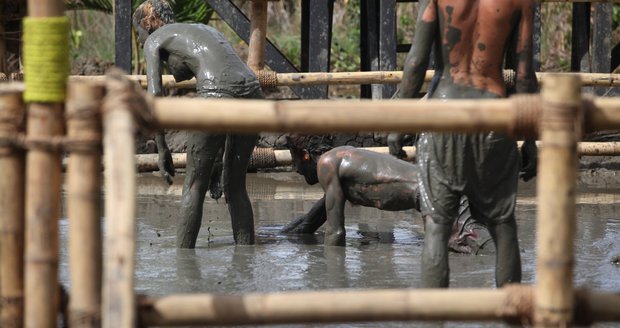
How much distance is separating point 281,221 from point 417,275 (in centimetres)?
230

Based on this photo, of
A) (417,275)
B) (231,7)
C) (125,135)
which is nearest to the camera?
(125,135)

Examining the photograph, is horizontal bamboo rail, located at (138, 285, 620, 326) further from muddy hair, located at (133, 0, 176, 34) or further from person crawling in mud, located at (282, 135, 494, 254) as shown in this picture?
muddy hair, located at (133, 0, 176, 34)

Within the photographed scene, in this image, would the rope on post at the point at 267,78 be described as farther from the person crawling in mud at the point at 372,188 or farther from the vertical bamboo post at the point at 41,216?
the vertical bamboo post at the point at 41,216

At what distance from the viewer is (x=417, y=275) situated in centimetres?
698

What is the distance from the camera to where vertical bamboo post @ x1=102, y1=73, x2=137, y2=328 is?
398 cm

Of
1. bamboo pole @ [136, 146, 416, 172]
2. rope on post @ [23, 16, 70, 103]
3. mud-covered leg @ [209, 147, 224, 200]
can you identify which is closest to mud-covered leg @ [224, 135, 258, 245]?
mud-covered leg @ [209, 147, 224, 200]

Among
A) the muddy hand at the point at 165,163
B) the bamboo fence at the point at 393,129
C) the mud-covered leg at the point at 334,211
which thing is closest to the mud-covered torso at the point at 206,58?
the muddy hand at the point at 165,163

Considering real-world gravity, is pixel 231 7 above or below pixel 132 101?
above

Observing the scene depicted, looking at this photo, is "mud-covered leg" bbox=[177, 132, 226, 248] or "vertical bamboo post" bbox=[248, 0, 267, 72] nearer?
"mud-covered leg" bbox=[177, 132, 226, 248]

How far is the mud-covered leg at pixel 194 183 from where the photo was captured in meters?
7.70

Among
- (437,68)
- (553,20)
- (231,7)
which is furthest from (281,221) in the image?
(553,20)

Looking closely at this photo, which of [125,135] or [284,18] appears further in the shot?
[284,18]

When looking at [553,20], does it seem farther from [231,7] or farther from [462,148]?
[462,148]

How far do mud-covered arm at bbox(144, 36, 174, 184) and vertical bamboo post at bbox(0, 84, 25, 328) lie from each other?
313 centimetres
